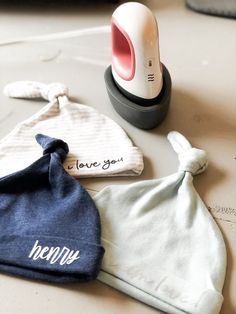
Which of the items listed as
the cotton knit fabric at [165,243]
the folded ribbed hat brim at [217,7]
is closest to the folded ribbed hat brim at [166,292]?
the cotton knit fabric at [165,243]

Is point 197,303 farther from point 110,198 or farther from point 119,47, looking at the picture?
point 119,47

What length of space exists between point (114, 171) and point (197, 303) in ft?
0.53

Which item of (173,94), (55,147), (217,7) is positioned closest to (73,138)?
(55,147)

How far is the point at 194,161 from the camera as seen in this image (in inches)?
17.8

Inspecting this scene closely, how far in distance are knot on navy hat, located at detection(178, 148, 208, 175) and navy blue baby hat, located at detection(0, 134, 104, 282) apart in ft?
0.33

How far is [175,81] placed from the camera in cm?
58

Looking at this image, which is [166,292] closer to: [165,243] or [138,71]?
[165,243]

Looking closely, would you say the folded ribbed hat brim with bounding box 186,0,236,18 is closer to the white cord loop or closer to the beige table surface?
Result: the beige table surface

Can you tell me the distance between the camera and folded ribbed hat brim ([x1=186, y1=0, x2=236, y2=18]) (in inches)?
27.2

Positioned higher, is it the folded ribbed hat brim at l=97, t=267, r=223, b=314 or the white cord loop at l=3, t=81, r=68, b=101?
the white cord loop at l=3, t=81, r=68, b=101

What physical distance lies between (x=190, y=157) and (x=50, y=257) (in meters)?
0.17

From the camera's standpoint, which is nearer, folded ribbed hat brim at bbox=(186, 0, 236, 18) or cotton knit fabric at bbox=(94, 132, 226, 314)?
cotton knit fabric at bbox=(94, 132, 226, 314)

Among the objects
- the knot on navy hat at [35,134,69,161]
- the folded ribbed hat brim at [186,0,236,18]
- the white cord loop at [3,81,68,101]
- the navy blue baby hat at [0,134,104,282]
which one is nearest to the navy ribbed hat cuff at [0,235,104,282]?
the navy blue baby hat at [0,134,104,282]

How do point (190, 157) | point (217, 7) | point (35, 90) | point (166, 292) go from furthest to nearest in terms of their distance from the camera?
point (217, 7), point (35, 90), point (190, 157), point (166, 292)
